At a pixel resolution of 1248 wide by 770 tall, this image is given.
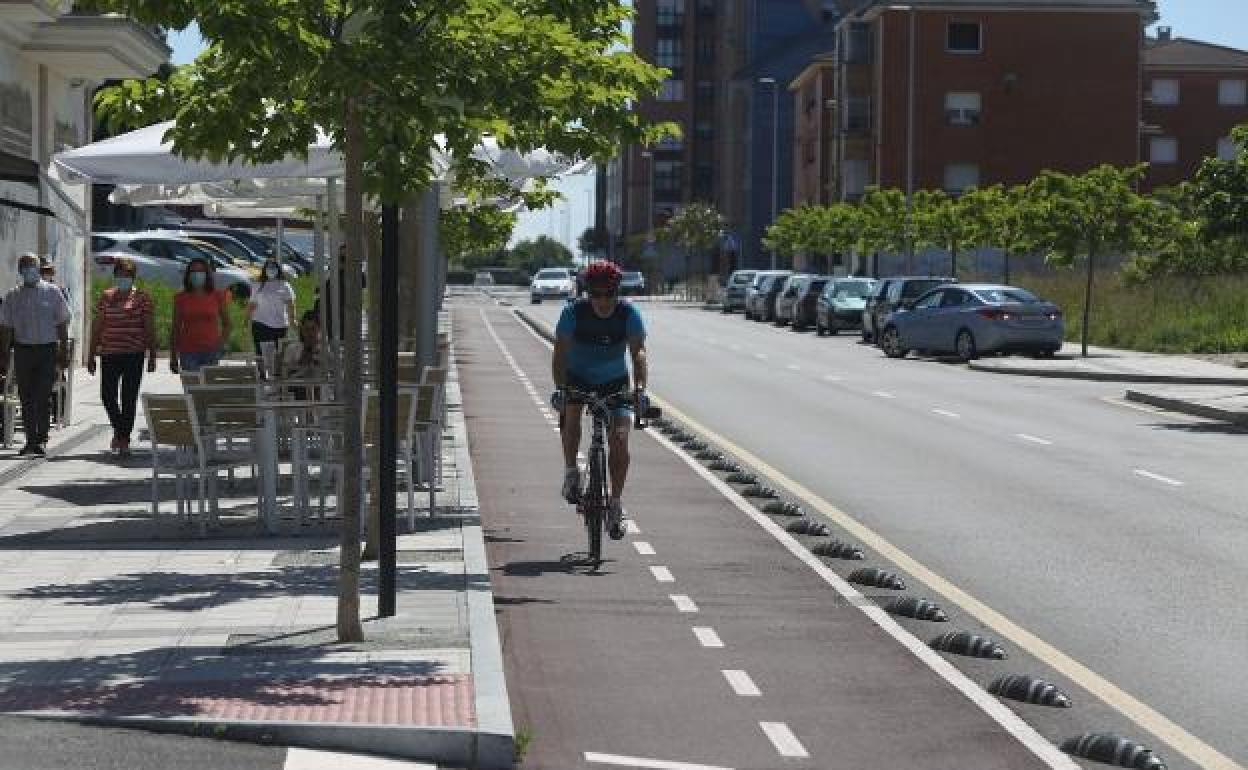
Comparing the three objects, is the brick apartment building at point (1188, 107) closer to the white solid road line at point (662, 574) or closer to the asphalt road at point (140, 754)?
the white solid road line at point (662, 574)

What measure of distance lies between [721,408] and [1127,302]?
25611mm

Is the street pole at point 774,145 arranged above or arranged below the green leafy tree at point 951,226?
above

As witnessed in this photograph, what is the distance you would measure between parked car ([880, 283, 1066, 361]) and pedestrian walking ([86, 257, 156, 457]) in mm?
26716

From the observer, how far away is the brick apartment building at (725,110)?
148500 millimetres

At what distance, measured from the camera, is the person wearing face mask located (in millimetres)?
25906

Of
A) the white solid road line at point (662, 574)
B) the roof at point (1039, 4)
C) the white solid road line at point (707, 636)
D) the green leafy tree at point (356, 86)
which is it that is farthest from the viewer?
the roof at point (1039, 4)

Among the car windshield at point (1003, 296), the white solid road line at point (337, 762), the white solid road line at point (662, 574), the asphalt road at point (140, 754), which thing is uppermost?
the car windshield at point (1003, 296)

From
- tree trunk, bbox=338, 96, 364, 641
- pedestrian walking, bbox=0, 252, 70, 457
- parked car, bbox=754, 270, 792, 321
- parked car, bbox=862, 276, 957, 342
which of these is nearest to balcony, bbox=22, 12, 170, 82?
pedestrian walking, bbox=0, 252, 70, 457

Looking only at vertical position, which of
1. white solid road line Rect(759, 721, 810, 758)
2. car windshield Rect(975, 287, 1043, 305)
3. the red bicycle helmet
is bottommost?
white solid road line Rect(759, 721, 810, 758)

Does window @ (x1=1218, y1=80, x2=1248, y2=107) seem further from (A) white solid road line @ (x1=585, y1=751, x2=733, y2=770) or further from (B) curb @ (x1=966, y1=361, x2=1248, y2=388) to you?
(A) white solid road line @ (x1=585, y1=751, x2=733, y2=770)

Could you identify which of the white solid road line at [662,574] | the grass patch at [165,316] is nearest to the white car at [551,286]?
the grass patch at [165,316]

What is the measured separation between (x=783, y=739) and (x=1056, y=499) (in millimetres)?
10013

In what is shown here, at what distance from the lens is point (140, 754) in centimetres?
778

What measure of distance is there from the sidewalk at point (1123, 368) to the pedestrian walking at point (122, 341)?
19977mm
